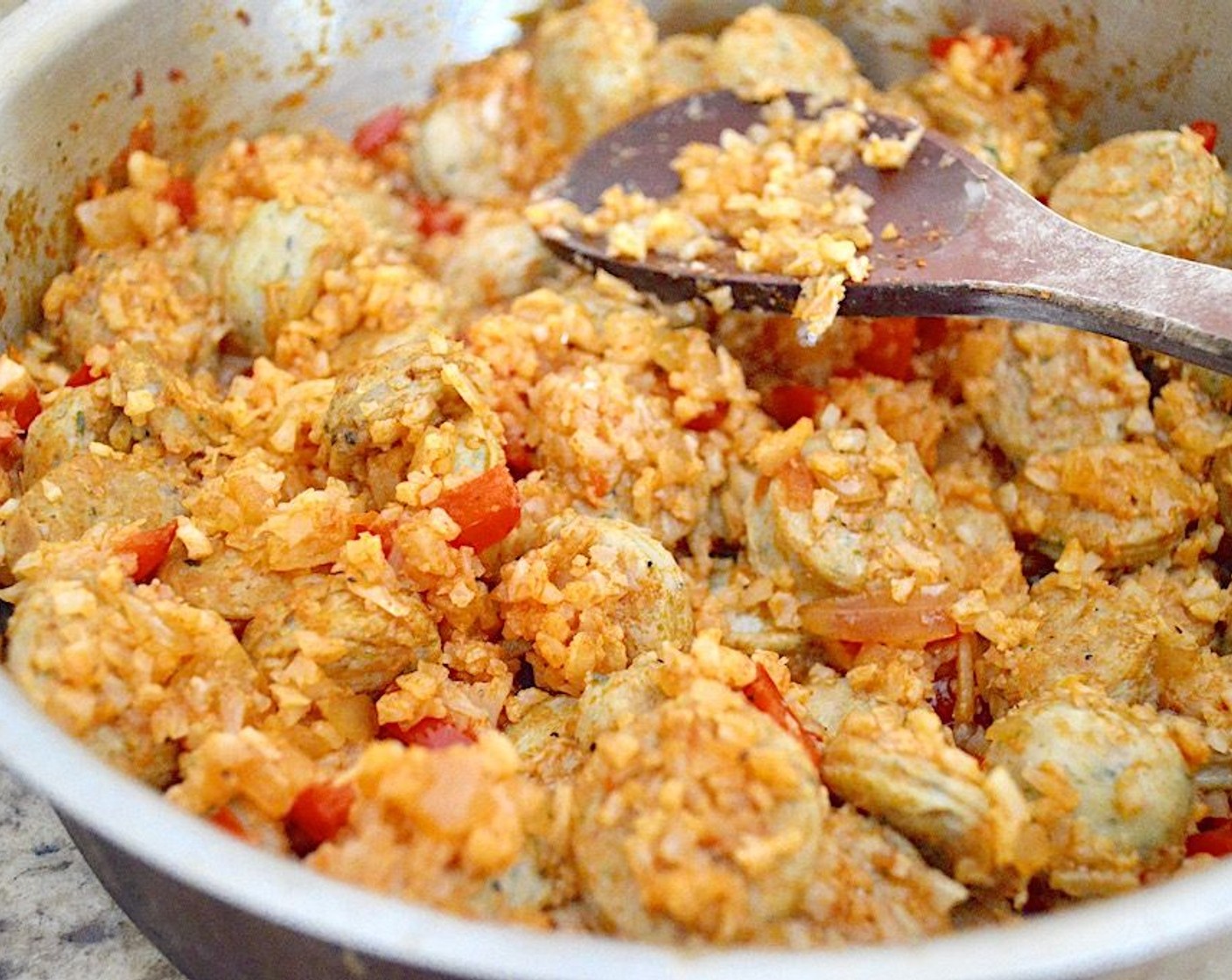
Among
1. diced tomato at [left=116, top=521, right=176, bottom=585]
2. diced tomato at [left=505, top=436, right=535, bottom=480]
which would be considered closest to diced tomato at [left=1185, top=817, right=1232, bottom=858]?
diced tomato at [left=505, top=436, right=535, bottom=480]

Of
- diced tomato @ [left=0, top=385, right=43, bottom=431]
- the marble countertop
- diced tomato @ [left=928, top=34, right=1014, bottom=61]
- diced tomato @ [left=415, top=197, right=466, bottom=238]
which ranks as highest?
diced tomato @ [left=0, top=385, right=43, bottom=431]

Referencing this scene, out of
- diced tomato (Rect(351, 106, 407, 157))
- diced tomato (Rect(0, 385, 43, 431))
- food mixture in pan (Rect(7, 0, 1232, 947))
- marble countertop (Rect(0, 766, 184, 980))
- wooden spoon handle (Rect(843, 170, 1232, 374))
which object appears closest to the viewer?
food mixture in pan (Rect(7, 0, 1232, 947))

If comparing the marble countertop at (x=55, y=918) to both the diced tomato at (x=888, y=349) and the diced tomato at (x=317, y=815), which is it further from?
the diced tomato at (x=888, y=349)

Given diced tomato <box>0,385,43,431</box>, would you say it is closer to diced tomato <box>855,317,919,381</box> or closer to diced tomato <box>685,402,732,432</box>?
diced tomato <box>685,402,732,432</box>

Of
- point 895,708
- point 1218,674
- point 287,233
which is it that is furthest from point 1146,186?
point 287,233

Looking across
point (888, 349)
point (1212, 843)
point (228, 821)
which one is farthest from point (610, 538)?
point (1212, 843)

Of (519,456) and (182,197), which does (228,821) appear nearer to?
(519,456)

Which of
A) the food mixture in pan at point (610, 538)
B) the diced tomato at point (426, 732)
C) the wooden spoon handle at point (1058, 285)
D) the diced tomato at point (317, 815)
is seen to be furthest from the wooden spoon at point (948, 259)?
the diced tomato at point (317, 815)

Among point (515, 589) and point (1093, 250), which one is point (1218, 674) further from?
point (515, 589)

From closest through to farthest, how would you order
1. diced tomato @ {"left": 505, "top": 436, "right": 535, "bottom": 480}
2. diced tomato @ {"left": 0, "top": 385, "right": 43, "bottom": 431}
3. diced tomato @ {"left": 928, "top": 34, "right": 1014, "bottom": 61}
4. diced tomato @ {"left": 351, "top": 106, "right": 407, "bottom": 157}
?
1. diced tomato @ {"left": 0, "top": 385, "right": 43, "bottom": 431}
2. diced tomato @ {"left": 505, "top": 436, "right": 535, "bottom": 480}
3. diced tomato @ {"left": 928, "top": 34, "right": 1014, "bottom": 61}
4. diced tomato @ {"left": 351, "top": 106, "right": 407, "bottom": 157}
